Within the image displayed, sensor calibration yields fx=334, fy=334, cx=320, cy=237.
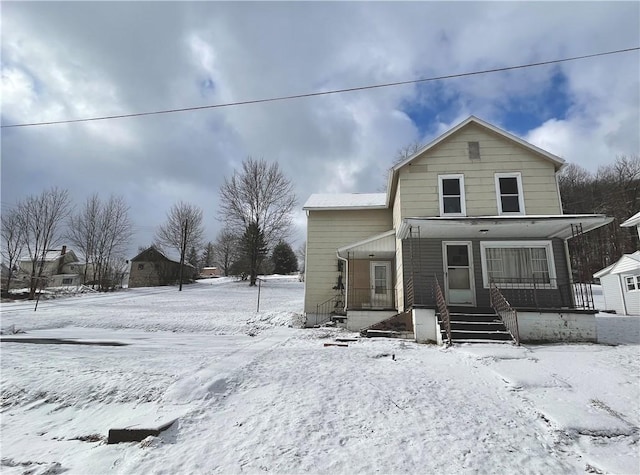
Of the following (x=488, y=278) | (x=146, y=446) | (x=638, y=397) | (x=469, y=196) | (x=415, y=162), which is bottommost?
(x=146, y=446)

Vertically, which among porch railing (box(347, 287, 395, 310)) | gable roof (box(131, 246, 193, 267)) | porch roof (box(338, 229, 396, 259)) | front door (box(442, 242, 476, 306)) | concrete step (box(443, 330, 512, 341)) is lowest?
concrete step (box(443, 330, 512, 341))

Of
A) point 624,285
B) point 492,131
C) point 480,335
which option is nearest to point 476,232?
point 480,335

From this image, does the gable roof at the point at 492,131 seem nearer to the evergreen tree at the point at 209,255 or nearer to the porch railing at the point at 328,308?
the porch railing at the point at 328,308

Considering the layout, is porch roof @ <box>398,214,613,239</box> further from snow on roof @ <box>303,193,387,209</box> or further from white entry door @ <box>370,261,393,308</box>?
snow on roof @ <box>303,193,387,209</box>

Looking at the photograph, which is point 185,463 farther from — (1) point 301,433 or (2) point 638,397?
(2) point 638,397

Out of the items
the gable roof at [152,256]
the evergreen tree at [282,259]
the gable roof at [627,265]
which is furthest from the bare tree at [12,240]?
the gable roof at [627,265]

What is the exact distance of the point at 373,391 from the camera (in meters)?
5.20

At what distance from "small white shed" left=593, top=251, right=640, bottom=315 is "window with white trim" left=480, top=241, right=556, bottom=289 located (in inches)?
439

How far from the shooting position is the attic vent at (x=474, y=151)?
1302 centimetres

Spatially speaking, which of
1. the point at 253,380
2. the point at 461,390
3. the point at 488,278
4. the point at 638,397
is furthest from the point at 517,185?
the point at 253,380

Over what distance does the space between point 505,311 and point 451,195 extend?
16.0 feet

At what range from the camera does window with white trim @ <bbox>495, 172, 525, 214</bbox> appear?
12.4m

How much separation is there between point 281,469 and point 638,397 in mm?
5442

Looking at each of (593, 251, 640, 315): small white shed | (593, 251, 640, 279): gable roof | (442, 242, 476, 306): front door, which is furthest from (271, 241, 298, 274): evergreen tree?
(442, 242, 476, 306): front door
